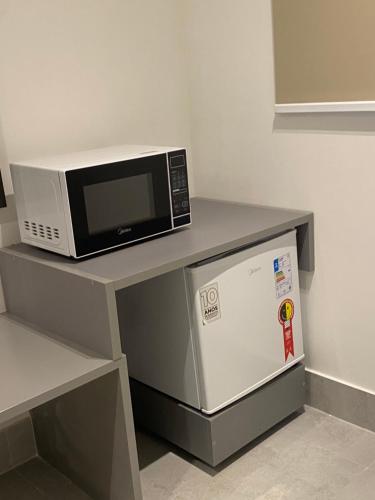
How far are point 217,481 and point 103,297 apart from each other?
32.0 inches

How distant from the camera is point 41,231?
1784 millimetres

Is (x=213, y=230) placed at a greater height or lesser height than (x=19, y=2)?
lesser

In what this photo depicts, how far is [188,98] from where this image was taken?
7.84 ft

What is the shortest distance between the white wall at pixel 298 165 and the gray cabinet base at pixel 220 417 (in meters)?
0.19

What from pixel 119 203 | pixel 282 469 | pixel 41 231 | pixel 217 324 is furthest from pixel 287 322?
pixel 41 231

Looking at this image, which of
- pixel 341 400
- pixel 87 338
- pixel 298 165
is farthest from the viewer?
pixel 341 400

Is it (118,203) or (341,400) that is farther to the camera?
(341,400)

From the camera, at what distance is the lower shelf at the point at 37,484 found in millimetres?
1969

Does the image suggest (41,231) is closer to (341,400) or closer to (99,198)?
(99,198)

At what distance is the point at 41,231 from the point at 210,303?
548mm

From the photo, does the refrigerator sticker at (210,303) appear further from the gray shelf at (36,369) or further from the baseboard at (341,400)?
the baseboard at (341,400)

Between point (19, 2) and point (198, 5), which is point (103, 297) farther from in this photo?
point (198, 5)

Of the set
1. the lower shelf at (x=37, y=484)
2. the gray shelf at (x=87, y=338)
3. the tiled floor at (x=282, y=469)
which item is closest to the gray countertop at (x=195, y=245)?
the gray shelf at (x=87, y=338)

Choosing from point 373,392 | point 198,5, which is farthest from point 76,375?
point 198,5
